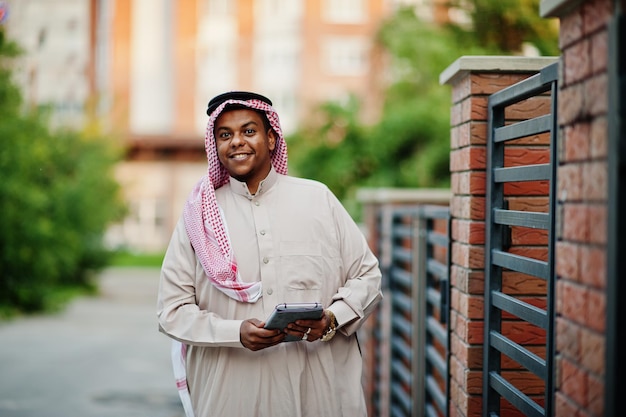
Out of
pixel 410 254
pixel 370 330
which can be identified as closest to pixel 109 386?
pixel 370 330

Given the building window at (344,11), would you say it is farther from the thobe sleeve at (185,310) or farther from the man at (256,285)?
the thobe sleeve at (185,310)

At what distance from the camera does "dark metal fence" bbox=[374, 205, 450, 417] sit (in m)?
5.20

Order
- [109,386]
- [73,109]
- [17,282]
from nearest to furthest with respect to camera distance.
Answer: [109,386]
[17,282]
[73,109]

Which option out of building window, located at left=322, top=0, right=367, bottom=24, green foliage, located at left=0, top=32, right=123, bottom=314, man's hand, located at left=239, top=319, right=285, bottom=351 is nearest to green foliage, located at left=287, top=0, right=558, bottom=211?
green foliage, located at left=0, top=32, right=123, bottom=314

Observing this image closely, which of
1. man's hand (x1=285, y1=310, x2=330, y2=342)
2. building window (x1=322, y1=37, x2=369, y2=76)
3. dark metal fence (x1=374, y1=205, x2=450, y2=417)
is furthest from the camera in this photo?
building window (x1=322, y1=37, x2=369, y2=76)

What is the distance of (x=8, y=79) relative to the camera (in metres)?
14.4

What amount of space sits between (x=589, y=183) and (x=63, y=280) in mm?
21432

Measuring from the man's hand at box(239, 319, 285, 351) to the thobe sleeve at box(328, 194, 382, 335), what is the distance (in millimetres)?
272

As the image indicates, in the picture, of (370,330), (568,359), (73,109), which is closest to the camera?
(568,359)

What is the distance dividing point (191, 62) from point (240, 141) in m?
39.0

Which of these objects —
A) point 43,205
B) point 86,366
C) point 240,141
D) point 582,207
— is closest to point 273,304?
point 240,141

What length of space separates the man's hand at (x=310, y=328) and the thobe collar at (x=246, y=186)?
59 cm

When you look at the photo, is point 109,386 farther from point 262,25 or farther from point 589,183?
point 262,25

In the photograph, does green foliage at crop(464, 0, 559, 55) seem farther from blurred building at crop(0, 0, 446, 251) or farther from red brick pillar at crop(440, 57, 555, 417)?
blurred building at crop(0, 0, 446, 251)
